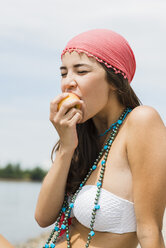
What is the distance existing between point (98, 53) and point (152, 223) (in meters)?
1.38

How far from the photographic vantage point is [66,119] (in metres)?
3.09

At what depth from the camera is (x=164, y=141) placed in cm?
283

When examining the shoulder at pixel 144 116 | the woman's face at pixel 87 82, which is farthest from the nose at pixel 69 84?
the shoulder at pixel 144 116

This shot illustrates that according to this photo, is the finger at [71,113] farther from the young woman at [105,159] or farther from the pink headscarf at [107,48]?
the pink headscarf at [107,48]

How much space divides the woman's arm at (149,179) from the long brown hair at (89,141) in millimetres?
440

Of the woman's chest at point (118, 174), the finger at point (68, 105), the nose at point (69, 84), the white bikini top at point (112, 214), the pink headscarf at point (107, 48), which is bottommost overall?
the white bikini top at point (112, 214)

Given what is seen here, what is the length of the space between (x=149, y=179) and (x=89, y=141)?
844 millimetres

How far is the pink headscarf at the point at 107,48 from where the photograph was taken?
3154 mm

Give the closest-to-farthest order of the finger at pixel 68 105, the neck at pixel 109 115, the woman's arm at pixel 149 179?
1. the woman's arm at pixel 149 179
2. the finger at pixel 68 105
3. the neck at pixel 109 115

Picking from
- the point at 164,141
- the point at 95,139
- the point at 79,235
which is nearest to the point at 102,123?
the point at 95,139

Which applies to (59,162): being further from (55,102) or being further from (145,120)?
(145,120)

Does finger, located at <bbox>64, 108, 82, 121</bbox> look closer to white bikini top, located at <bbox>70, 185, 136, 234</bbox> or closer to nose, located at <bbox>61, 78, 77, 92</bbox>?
nose, located at <bbox>61, 78, 77, 92</bbox>

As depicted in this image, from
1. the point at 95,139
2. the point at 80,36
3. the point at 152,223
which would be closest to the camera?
the point at 152,223

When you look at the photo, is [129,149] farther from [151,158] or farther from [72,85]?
[72,85]
